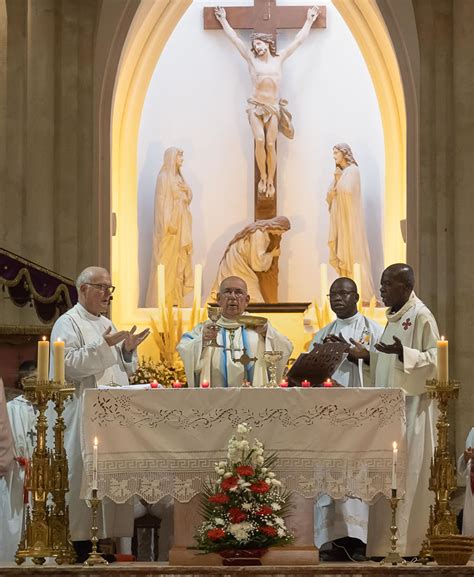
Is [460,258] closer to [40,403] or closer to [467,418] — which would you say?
[467,418]

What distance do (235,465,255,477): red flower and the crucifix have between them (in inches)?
371

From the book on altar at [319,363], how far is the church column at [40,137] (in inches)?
224

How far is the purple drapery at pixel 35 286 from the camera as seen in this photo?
13.8 m

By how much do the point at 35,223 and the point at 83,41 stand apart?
6.70ft

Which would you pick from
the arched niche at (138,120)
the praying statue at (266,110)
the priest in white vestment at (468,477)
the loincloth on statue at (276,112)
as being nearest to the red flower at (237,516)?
the priest in white vestment at (468,477)

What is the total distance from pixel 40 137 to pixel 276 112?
3.93m

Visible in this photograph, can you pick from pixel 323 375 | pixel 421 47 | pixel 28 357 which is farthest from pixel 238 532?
pixel 421 47

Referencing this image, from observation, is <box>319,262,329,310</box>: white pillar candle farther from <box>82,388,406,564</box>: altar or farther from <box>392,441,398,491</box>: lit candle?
<box>392,441,398,491</box>: lit candle

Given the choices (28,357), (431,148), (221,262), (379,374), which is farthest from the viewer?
(221,262)

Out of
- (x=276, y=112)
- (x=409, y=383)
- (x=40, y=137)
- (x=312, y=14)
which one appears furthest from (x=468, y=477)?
(x=312, y=14)

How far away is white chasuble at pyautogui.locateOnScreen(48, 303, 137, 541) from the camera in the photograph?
10.4 metres

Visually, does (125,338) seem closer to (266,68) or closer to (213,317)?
(213,317)

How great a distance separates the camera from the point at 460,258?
15.3 meters

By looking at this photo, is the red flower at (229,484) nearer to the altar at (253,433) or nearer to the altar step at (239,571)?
the altar at (253,433)
